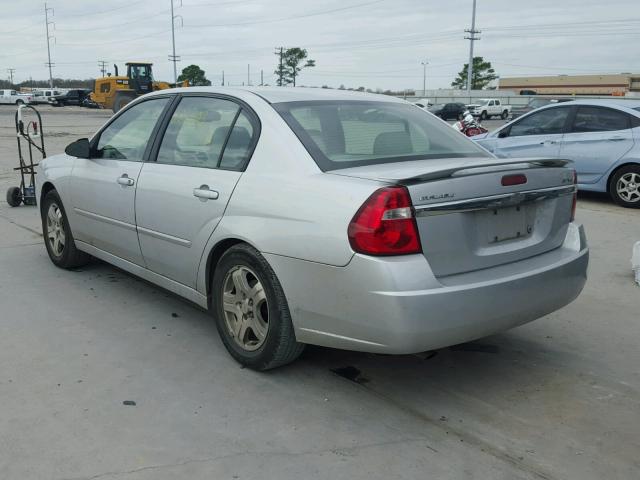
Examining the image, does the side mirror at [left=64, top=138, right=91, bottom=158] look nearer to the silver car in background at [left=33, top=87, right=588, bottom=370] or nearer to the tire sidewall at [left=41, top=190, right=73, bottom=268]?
the silver car in background at [left=33, top=87, right=588, bottom=370]

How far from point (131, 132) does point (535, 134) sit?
7.29 m

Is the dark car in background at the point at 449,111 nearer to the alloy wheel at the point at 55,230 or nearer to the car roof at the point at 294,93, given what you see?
the alloy wheel at the point at 55,230

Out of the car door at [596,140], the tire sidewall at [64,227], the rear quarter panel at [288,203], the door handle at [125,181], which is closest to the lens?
the rear quarter panel at [288,203]

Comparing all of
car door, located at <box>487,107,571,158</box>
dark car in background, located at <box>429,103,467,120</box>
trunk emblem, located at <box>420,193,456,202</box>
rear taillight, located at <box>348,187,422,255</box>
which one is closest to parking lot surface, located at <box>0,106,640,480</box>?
rear taillight, located at <box>348,187,422,255</box>

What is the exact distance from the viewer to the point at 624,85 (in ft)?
286

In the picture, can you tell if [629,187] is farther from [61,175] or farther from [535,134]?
[61,175]

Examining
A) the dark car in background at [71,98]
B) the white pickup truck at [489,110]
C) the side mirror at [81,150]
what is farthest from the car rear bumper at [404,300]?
the dark car in background at [71,98]

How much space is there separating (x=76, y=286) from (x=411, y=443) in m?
3.44

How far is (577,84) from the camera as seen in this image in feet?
303

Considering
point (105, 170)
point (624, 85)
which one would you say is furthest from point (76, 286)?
point (624, 85)

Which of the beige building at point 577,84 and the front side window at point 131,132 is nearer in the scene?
the front side window at point 131,132

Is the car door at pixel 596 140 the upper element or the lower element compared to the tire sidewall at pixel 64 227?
upper

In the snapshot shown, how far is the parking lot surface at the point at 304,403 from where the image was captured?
276cm

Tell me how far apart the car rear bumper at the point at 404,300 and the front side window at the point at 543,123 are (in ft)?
23.5
